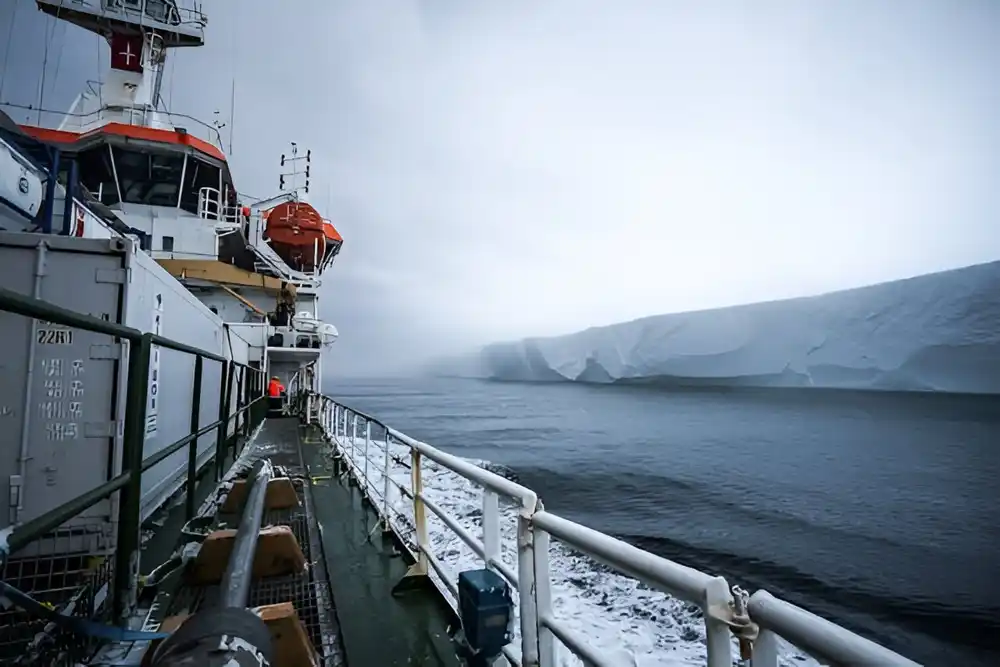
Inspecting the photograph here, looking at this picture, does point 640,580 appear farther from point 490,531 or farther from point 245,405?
point 245,405

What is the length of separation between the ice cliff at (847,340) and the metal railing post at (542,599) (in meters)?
28.2

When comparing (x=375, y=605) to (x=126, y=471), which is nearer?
(x=126, y=471)

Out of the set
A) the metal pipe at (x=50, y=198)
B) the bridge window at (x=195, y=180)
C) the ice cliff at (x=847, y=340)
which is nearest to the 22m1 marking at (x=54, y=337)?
the metal pipe at (x=50, y=198)

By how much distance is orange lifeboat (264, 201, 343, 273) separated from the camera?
1806 centimetres

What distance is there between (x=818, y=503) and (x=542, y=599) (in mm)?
12947

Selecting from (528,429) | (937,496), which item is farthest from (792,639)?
(528,429)

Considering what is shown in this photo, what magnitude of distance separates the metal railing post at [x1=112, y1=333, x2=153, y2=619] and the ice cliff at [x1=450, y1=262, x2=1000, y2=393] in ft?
95.1

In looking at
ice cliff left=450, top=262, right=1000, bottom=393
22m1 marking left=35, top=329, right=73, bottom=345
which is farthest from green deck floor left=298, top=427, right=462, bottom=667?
ice cliff left=450, top=262, right=1000, bottom=393

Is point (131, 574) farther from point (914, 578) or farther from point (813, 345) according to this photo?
point (813, 345)

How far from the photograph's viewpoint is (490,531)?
1.98m

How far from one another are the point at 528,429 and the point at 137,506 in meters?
25.7

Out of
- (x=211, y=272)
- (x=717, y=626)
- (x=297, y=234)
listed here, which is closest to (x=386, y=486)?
(x=717, y=626)

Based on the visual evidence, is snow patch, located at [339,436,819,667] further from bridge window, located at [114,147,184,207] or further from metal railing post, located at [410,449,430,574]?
bridge window, located at [114,147,184,207]

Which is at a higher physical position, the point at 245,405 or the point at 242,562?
the point at 245,405
